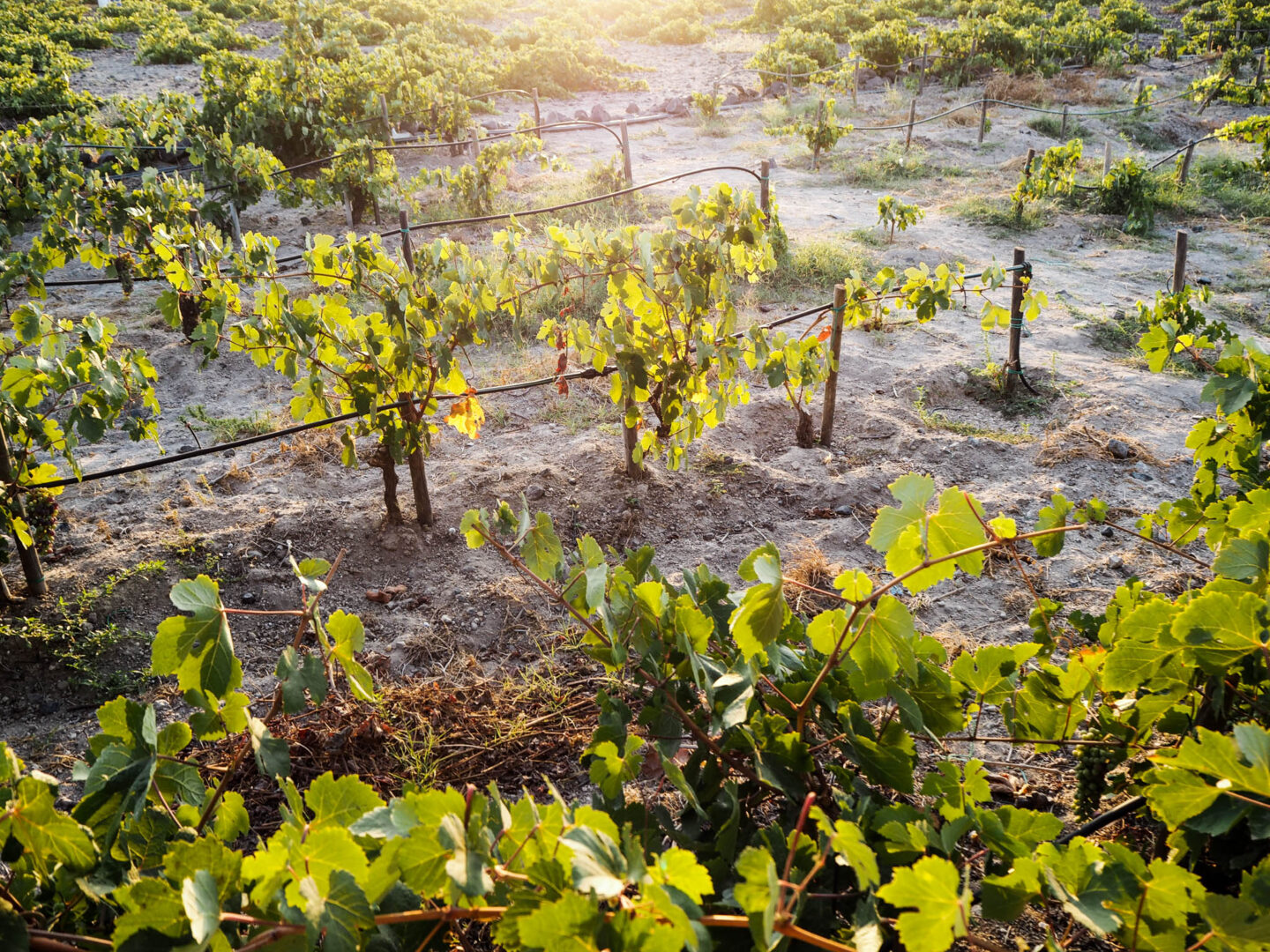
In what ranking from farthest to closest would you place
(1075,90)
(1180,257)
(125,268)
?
(1075,90), (125,268), (1180,257)

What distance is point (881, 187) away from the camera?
36.4 feet

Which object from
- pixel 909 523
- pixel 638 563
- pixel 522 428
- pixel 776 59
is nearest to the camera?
pixel 909 523

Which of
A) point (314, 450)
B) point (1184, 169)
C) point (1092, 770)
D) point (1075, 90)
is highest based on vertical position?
point (1075, 90)

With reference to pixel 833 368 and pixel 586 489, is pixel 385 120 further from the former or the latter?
pixel 833 368

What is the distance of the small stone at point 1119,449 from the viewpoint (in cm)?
482

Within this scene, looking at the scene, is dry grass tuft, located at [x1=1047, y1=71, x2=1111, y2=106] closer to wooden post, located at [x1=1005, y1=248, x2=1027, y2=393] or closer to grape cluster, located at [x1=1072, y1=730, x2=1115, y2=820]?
wooden post, located at [x1=1005, y1=248, x2=1027, y2=393]

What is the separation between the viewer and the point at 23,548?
3709 mm

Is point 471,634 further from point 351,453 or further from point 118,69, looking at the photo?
point 118,69

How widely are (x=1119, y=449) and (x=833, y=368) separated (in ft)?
5.80

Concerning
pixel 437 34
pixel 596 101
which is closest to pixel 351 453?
pixel 596 101

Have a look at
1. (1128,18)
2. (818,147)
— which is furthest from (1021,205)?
(1128,18)

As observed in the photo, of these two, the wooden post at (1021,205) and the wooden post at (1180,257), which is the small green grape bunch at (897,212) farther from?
the wooden post at (1180,257)

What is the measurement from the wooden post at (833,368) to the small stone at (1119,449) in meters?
1.57

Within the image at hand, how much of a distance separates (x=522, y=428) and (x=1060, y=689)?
399cm
